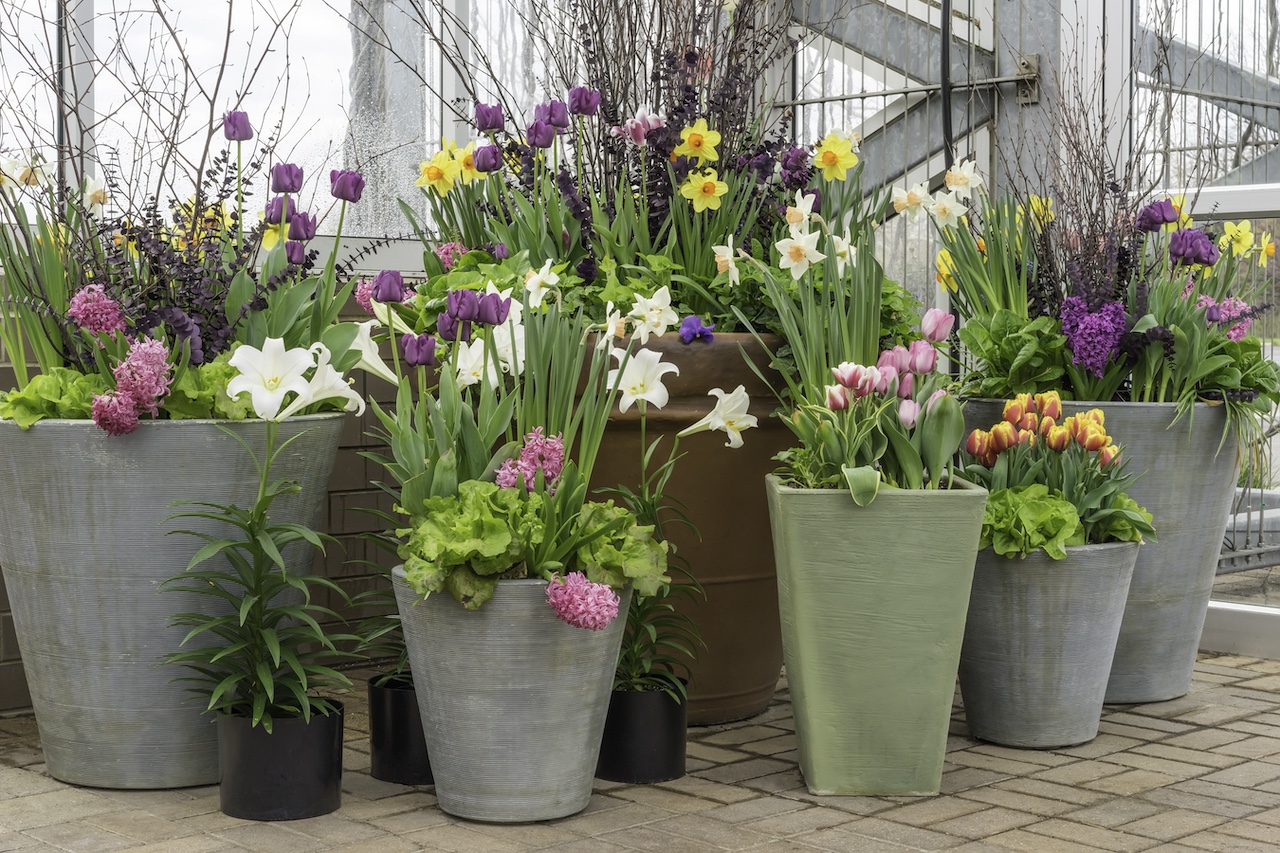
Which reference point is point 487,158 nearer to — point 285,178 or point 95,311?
point 285,178

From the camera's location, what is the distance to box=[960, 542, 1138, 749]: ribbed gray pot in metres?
2.85

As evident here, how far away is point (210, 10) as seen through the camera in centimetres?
361

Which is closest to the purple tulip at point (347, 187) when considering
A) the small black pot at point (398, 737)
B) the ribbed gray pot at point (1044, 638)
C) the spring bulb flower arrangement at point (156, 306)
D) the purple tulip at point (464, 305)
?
the spring bulb flower arrangement at point (156, 306)

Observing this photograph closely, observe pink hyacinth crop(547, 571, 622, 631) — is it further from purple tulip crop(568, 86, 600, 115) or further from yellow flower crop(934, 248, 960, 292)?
yellow flower crop(934, 248, 960, 292)

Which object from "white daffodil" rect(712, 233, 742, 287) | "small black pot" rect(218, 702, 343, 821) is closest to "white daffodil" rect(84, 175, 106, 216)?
"small black pot" rect(218, 702, 343, 821)

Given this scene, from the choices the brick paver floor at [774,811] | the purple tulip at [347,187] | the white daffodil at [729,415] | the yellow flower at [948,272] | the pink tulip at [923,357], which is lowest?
the brick paver floor at [774,811]

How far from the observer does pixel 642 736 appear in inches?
104

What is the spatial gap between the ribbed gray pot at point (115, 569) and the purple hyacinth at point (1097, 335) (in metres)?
1.69

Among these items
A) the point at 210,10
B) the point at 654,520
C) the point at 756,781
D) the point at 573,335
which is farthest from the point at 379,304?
the point at 210,10

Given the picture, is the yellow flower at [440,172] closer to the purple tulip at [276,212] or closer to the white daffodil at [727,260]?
the purple tulip at [276,212]

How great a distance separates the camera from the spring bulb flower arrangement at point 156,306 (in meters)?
2.51

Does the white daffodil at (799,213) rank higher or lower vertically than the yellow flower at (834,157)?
lower

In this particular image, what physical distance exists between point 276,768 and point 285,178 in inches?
40.5

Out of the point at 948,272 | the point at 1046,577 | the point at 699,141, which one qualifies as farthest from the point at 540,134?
the point at 1046,577
